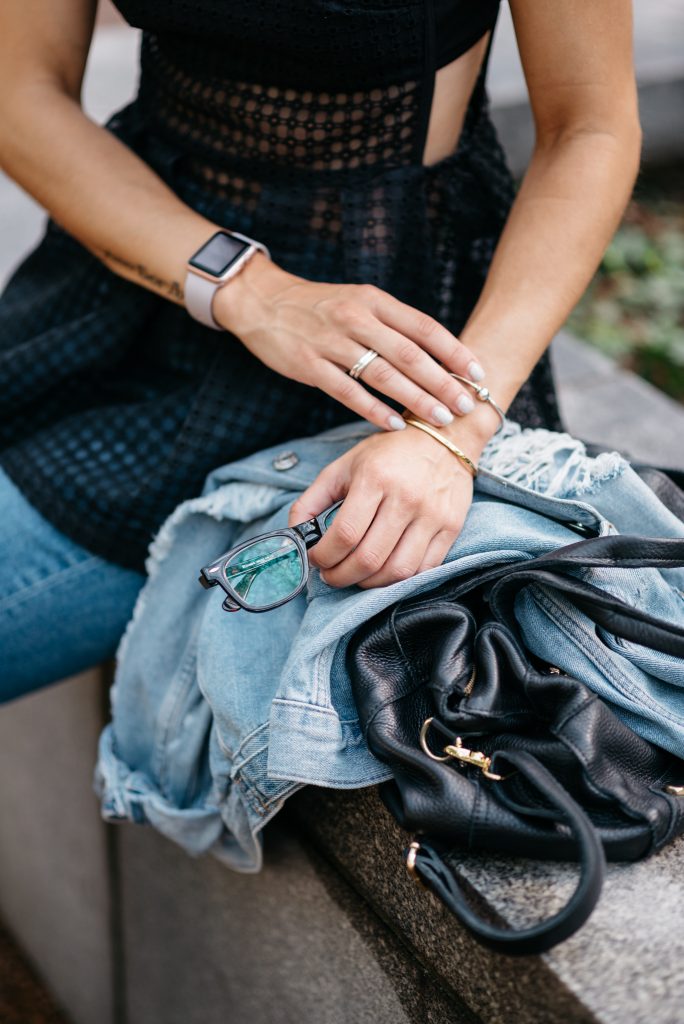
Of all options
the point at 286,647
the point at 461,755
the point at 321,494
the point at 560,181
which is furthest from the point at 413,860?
the point at 560,181

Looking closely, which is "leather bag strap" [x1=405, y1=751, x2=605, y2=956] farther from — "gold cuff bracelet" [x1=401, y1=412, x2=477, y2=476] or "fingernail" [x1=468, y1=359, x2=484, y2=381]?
"fingernail" [x1=468, y1=359, x2=484, y2=381]

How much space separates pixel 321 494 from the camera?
104 cm

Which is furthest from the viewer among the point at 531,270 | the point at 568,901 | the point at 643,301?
the point at 643,301

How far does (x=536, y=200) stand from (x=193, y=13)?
→ 497 millimetres

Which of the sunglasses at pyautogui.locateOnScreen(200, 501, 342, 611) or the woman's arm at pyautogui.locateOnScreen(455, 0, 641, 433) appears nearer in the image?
the sunglasses at pyautogui.locateOnScreen(200, 501, 342, 611)

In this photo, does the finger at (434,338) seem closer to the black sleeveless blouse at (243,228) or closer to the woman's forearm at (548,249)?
the woman's forearm at (548,249)

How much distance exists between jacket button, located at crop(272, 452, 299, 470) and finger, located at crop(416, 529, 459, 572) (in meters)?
0.25

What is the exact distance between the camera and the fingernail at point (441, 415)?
1056 millimetres

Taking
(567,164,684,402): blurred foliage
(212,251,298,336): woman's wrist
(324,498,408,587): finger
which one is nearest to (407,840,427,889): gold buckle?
(324,498,408,587): finger

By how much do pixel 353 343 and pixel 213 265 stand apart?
0.24 metres

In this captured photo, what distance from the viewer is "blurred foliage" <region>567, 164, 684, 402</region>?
330 cm

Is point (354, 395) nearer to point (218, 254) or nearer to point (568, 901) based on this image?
point (218, 254)

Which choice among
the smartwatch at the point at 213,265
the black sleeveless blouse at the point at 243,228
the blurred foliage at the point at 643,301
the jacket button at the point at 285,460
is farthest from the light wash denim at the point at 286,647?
the blurred foliage at the point at 643,301

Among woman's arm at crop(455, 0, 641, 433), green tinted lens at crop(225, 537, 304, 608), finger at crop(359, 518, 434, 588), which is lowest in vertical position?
green tinted lens at crop(225, 537, 304, 608)
